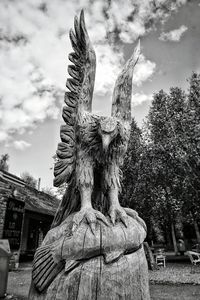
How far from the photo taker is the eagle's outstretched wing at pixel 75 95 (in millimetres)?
2770

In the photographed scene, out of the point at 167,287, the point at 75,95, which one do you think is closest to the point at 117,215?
the point at 75,95

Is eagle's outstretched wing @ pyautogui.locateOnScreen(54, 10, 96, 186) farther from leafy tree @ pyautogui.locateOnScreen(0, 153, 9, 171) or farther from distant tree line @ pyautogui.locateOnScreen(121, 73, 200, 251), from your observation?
leafy tree @ pyautogui.locateOnScreen(0, 153, 9, 171)

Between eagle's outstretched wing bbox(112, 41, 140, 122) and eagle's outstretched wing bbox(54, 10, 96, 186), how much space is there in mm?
291

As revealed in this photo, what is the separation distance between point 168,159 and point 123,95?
10.4 metres

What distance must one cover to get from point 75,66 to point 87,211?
195 centimetres

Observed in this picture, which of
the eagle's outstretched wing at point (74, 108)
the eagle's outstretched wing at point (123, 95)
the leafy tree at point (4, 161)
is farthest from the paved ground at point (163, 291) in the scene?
the leafy tree at point (4, 161)

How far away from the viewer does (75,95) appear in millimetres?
3100

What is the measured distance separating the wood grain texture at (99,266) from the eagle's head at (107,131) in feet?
2.45

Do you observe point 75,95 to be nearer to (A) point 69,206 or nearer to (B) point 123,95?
(B) point 123,95

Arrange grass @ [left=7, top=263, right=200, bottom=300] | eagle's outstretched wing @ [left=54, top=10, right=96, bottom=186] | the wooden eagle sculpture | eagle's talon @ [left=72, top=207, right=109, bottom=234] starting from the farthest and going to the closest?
grass @ [left=7, top=263, right=200, bottom=300], eagle's outstretched wing @ [left=54, top=10, right=96, bottom=186], the wooden eagle sculpture, eagle's talon @ [left=72, top=207, right=109, bottom=234]

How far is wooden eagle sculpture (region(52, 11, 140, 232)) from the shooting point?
2.38 metres

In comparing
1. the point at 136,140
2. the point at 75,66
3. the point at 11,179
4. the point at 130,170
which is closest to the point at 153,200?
the point at 130,170

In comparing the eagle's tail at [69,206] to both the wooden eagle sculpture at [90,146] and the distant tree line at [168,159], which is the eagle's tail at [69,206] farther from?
the distant tree line at [168,159]

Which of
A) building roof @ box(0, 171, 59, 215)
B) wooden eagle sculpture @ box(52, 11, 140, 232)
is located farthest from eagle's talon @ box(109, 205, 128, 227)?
building roof @ box(0, 171, 59, 215)
